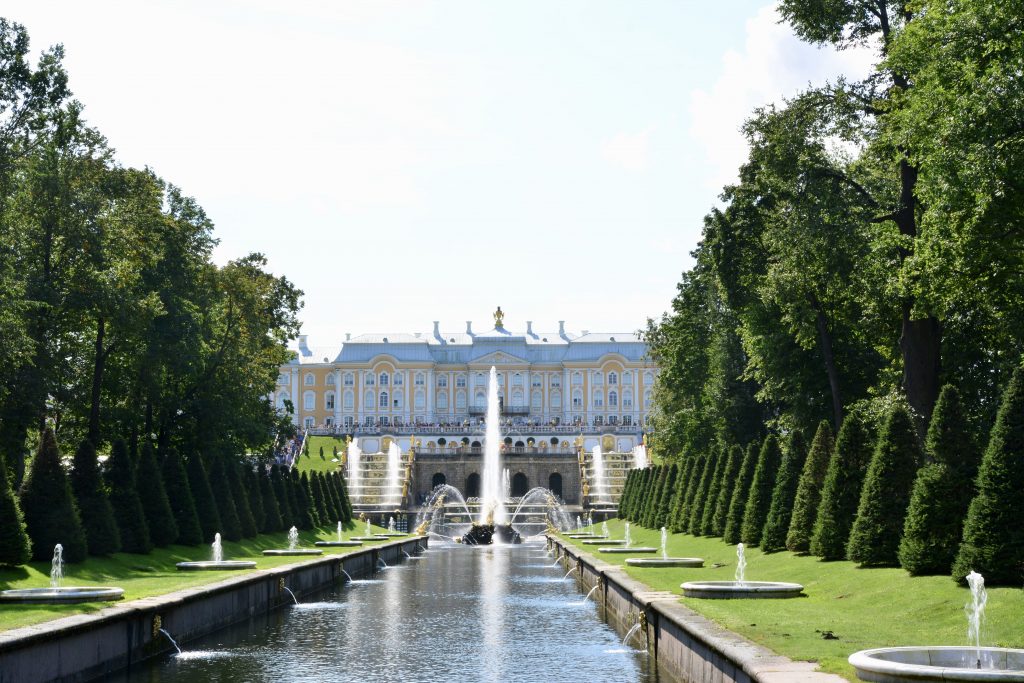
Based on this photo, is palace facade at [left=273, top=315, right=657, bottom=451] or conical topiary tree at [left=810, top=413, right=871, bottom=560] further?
palace facade at [left=273, top=315, right=657, bottom=451]

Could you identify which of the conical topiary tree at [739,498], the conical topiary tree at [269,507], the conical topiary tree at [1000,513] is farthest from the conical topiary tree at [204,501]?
the conical topiary tree at [1000,513]

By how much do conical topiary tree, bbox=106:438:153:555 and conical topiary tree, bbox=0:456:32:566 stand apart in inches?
236

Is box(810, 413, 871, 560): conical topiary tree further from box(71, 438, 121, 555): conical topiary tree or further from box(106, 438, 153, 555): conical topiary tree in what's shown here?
box(106, 438, 153, 555): conical topiary tree

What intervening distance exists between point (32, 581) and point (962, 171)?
1618 centimetres

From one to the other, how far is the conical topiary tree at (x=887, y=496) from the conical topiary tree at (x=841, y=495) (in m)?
1.59

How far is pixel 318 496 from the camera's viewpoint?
52594mm

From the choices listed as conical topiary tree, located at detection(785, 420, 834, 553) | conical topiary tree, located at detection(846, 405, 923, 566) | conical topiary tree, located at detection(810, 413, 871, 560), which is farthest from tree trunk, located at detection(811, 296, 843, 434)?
conical topiary tree, located at detection(846, 405, 923, 566)

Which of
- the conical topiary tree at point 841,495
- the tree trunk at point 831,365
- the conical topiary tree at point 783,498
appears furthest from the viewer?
the tree trunk at point 831,365

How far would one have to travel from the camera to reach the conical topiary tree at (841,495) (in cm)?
2189

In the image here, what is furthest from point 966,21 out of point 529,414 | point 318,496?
point 529,414

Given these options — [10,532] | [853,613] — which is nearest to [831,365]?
[853,613]

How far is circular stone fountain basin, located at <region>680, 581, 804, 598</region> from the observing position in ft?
55.1

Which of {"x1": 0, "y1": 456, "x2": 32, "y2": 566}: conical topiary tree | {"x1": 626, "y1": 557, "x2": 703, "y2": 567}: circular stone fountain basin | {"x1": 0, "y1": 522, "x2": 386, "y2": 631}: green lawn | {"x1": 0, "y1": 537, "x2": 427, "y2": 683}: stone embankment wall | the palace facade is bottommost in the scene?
{"x1": 0, "y1": 537, "x2": 427, "y2": 683}: stone embankment wall

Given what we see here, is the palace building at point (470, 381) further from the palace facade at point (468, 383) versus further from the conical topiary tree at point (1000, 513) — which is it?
the conical topiary tree at point (1000, 513)
